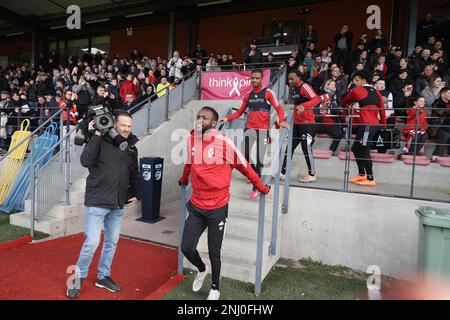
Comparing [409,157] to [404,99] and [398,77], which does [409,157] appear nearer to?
[404,99]

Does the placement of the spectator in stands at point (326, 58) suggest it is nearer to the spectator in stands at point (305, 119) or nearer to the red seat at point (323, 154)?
the red seat at point (323, 154)

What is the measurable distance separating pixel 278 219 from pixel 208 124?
185 cm

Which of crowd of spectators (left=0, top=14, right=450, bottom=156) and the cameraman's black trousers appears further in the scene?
crowd of spectators (left=0, top=14, right=450, bottom=156)

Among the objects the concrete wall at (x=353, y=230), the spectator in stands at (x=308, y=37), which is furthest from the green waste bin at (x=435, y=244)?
the spectator in stands at (x=308, y=37)

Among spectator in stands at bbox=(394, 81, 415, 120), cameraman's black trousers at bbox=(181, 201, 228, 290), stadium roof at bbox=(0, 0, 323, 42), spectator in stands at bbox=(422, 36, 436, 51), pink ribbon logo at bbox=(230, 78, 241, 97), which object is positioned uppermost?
stadium roof at bbox=(0, 0, 323, 42)

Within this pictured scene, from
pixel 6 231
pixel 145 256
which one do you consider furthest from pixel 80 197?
pixel 145 256

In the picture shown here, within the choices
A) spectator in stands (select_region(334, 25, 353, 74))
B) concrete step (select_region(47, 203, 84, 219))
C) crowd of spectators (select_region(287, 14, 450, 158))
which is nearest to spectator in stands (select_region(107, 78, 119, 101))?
concrete step (select_region(47, 203, 84, 219))

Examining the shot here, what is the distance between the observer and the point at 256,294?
3.42 m

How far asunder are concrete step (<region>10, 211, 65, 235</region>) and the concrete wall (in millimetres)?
3294

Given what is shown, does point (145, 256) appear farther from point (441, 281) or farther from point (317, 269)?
point (441, 281)

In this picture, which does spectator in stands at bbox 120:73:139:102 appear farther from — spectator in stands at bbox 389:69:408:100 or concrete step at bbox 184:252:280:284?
concrete step at bbox 184:252:280:284

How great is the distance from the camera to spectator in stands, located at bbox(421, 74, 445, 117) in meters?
6.63

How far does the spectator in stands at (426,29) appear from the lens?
31.4ft

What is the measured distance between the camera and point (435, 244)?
3041 millimetres
